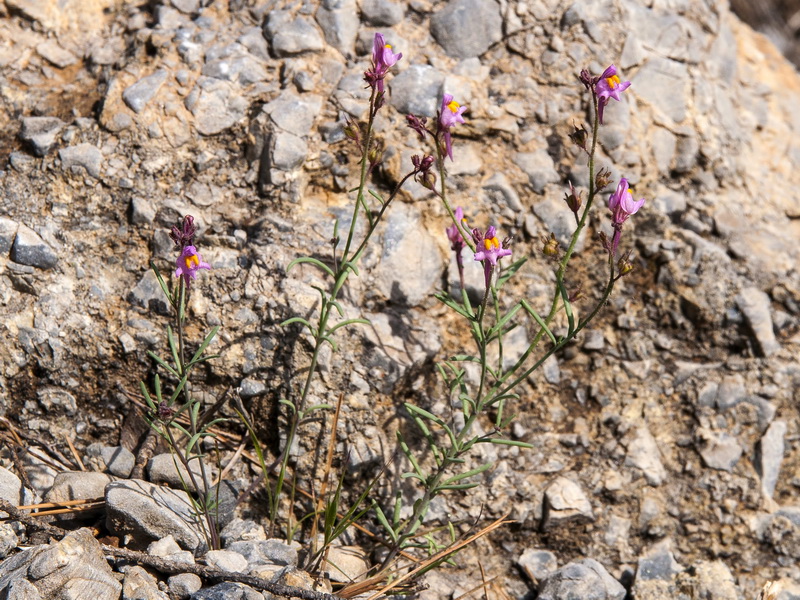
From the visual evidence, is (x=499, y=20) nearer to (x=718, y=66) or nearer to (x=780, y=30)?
(x=718, y=66)

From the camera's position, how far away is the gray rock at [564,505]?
3.57 m

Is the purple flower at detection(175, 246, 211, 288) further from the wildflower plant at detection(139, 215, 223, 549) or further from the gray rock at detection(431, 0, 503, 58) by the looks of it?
the gray rock at detection(431, 0, 503, 58)

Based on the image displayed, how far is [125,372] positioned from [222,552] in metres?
0.96

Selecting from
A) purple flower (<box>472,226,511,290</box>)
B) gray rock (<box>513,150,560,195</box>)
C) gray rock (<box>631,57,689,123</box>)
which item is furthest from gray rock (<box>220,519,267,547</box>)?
gray rock (<box>631,57,689,123</box>)

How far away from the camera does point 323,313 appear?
3141 mm

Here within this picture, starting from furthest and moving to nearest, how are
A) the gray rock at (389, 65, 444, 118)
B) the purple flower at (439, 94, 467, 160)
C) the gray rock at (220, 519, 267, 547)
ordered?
the gray rock at (389, 65, 444, 118) → the gray rock at (220, 519, 267, 547) → the purple flower at (439, 94, 467, 160)

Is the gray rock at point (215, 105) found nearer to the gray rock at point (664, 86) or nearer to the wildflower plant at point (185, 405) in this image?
the wildflower plant at point (185, 405)

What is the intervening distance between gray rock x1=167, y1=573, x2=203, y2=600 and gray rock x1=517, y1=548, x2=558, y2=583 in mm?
1519

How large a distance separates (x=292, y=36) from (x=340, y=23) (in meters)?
0.27

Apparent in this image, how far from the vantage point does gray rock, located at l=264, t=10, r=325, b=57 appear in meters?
3.95

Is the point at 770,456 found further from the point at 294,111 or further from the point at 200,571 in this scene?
the point at 294,111

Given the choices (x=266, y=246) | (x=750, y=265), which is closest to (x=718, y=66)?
(x=750, y=265)

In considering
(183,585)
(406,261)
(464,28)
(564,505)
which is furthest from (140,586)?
(464,28)

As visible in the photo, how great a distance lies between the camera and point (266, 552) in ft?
10.5
